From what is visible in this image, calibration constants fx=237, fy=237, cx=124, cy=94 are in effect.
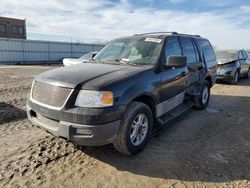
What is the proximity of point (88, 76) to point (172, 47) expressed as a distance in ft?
7.11

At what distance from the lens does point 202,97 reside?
21.4ft

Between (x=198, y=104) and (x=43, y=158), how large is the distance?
4.26m

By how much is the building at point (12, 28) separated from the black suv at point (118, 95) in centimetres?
4563

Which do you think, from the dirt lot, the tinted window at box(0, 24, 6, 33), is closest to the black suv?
the dirt lot

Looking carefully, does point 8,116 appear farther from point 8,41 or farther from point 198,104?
point 8,41

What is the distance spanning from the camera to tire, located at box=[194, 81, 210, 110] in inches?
246

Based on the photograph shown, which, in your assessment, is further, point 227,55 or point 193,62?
point 227,55

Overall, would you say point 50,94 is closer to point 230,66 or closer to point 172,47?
point 172,47

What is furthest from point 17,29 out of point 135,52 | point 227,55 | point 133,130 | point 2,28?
point 133,130

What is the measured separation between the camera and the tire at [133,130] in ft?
11.4

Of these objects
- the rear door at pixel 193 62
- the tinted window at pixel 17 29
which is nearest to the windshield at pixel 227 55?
the rear door at pixel 193 62

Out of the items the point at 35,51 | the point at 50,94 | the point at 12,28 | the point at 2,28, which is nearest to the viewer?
the point at 50,94

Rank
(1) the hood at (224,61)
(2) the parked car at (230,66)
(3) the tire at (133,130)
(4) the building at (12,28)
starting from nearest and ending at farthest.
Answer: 1. (3) the tire at (133,130)
2. (2) the parked car at (230,66)
3. (1) the hood at (224,61)
4. (4) the building at (12,28)

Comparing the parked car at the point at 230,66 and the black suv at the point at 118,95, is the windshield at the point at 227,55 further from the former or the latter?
the black suv at the point at 118,95
